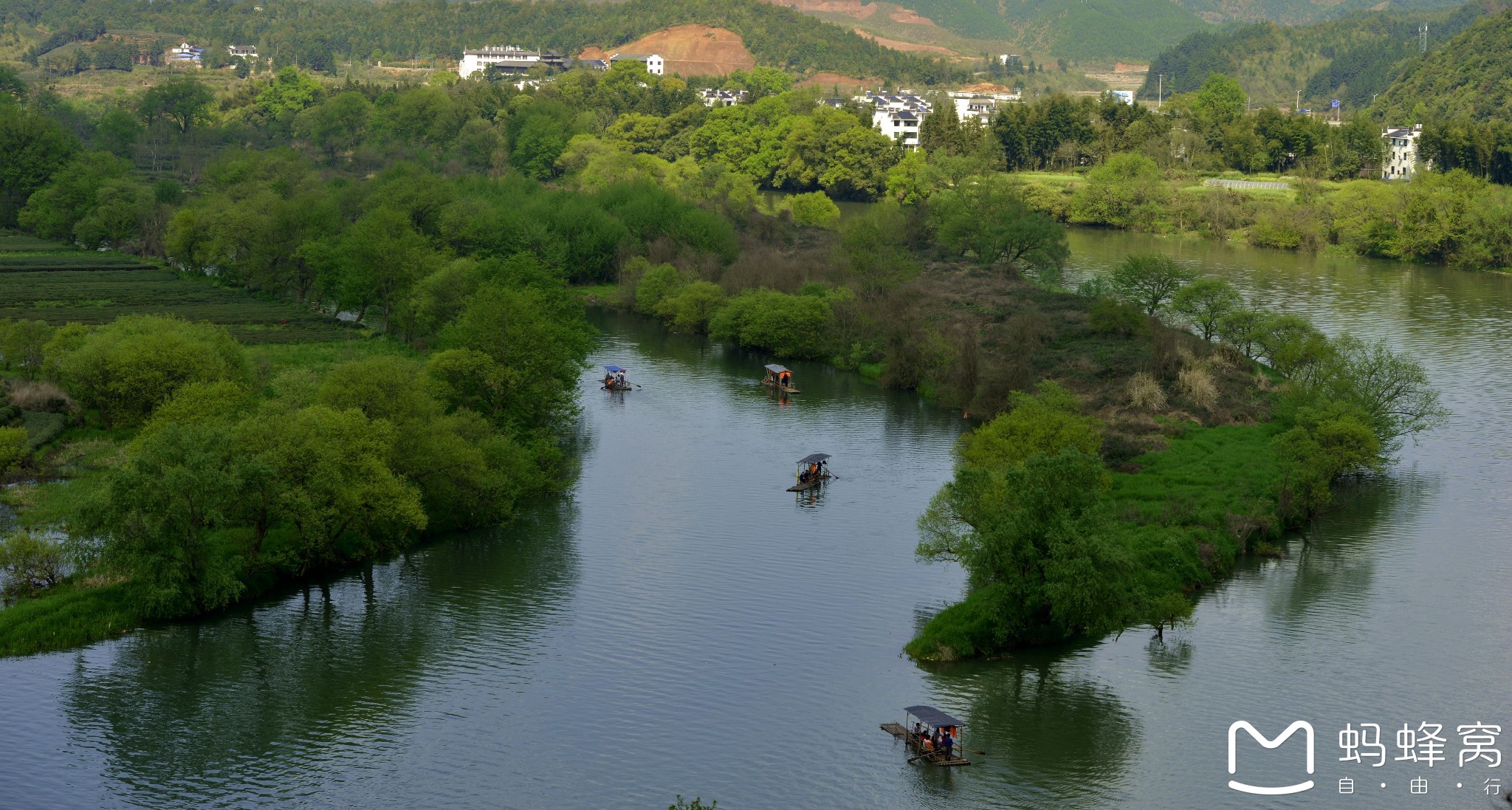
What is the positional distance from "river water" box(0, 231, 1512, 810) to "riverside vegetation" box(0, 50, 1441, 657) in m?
1.40

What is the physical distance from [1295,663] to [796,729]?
35.7ft

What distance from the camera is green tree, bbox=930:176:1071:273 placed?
70750mm

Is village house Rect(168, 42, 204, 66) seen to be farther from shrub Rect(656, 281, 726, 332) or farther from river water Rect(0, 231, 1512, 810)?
river water Rect(0, 231, 1512, 810)

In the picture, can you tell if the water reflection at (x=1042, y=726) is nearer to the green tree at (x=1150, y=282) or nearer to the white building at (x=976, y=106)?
the green tree at (x=1150, y=282)

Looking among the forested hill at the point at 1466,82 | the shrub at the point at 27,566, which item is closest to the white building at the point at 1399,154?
the forested hill at the point at 1466,82

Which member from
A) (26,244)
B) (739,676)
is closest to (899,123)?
(26,244)

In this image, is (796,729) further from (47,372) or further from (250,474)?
(47,372)

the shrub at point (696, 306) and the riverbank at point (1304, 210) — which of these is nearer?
the shrub at point (696, 306)

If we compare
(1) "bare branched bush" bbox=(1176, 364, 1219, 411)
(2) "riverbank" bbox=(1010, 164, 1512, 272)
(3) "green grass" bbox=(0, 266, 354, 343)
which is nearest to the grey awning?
(1) "bare branched bush" bbox=(1176, 364, 1219, 411)

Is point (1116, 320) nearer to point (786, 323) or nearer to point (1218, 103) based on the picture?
point (786, 323)

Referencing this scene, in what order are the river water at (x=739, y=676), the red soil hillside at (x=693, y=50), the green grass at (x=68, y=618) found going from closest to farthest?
the river water at (x=739, y=676)
the green grass at (x=68, y=618)
the red soil hillside at (x=693, y=50)

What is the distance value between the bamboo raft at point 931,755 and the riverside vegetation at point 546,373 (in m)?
3.91

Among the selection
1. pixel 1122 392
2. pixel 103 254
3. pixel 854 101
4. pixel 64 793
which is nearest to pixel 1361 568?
pixel 1122 392

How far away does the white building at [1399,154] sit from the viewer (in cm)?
10669
